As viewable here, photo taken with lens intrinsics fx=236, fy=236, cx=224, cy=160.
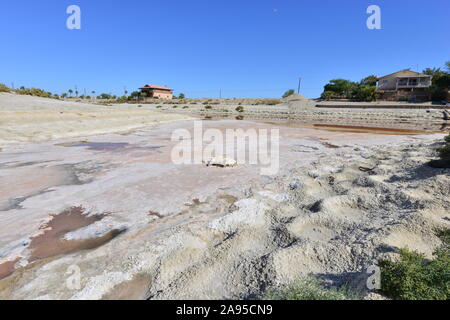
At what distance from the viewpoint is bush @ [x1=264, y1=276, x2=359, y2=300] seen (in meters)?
2.27

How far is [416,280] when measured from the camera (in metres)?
2.31

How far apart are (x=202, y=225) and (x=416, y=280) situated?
2783mm

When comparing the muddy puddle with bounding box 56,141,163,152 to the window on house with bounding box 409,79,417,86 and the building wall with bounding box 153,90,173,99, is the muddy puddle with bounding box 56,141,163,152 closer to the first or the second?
the window on house with bounding box 409,79,417,86

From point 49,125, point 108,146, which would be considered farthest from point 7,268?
point 49,125

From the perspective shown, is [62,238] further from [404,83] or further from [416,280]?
[404,83]

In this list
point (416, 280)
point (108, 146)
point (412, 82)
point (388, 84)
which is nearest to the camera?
point (416, 280)

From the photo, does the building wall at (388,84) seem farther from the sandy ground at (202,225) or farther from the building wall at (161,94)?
the building wall at (161,94)

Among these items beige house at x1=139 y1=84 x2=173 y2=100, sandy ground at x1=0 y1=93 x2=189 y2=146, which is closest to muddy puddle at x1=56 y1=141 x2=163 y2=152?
sandy ground at x1=0 y1=93 x2=189 y2=146

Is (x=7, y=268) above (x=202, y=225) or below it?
below

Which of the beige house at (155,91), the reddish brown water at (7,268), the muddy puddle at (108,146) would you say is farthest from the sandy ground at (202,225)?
the beige house at (155,91)

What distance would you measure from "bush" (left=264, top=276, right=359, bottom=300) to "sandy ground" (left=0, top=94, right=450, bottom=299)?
0.60 feet
